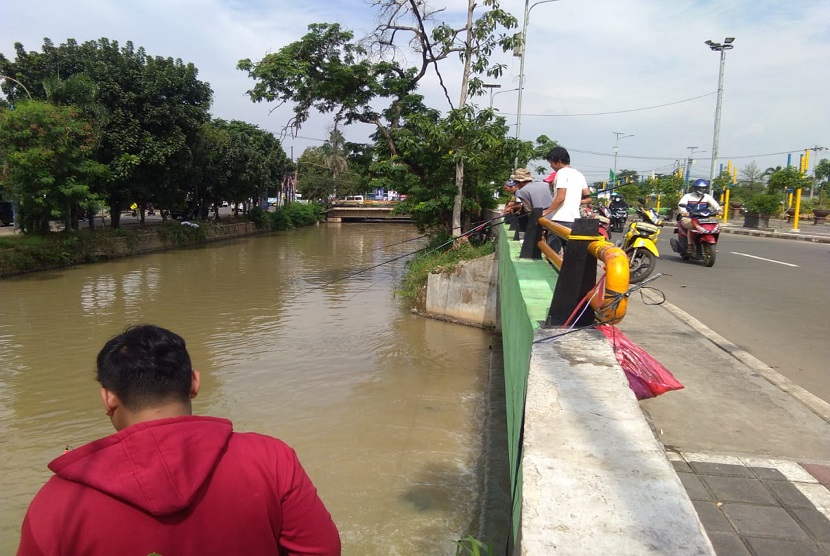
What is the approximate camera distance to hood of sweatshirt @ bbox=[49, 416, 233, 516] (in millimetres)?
1178

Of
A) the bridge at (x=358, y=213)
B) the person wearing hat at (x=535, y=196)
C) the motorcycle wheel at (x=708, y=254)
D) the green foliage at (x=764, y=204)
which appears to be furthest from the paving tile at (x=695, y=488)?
the bridge at (x=358, y=213)

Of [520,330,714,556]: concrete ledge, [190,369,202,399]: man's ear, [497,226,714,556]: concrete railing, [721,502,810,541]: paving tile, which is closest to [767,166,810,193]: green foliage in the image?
[721,502,810,541]: paving tile

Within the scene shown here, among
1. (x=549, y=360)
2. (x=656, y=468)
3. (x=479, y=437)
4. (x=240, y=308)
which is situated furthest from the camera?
(x=240, y=308)

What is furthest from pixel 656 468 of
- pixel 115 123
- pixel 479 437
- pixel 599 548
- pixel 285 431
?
pixel 115 123

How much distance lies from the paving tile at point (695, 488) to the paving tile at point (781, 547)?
0.35 m

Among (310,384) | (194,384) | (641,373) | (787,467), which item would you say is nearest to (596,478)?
(194,384)

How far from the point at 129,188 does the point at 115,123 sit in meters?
2.45

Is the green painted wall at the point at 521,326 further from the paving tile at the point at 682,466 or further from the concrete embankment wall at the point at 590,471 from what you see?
the paving tile at the point at 682,466

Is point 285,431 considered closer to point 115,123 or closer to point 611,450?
point 611,450

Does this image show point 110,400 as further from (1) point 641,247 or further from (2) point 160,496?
(1) point 641,247

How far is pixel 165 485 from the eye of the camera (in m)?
1.19

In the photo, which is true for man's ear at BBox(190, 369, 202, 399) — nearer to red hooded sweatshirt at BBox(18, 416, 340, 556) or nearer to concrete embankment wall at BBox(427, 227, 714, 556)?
red hooded sweatshirt at BBox(18, 416, 340, 556)

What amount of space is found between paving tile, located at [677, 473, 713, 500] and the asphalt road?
2.27m

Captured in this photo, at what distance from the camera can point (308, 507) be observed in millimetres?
1385
